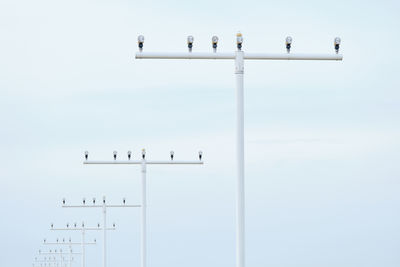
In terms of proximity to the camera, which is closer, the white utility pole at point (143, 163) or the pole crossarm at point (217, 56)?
the pole crossarm at point (217, 56)

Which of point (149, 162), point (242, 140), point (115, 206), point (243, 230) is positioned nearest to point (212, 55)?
point (242, 140)

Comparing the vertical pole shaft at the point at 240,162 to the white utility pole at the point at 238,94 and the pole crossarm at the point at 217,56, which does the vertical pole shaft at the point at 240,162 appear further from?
the pole crossarm at the point at 217,56

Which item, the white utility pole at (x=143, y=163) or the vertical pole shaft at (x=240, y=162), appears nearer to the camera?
the vertical pole shaft at (x=240, y=162)

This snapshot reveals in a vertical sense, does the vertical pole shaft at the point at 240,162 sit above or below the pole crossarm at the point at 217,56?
below

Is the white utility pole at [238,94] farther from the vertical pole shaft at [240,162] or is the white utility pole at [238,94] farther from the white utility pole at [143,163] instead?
the white utility pole at [143,163]

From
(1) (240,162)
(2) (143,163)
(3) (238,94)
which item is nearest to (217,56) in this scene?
(3) (238,94)

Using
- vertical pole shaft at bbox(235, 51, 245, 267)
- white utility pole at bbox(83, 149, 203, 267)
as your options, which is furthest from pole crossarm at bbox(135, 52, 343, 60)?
white utility pole at bbox(83, 149, 203, 267)

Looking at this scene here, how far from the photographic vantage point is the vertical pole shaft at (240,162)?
780 inches

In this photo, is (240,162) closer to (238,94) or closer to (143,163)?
(238,94)

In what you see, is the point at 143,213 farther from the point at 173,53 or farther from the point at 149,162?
the point at 173,53

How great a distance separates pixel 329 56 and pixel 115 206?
82.9 feet

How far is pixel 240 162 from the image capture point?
20.0 metres

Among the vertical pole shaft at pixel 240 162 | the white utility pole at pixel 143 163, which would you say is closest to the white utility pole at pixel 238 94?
the vertical pole shaft at pixel 240 162

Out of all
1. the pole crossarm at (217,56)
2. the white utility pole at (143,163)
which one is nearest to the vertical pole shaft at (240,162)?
the pole crossarm at (217,56)
